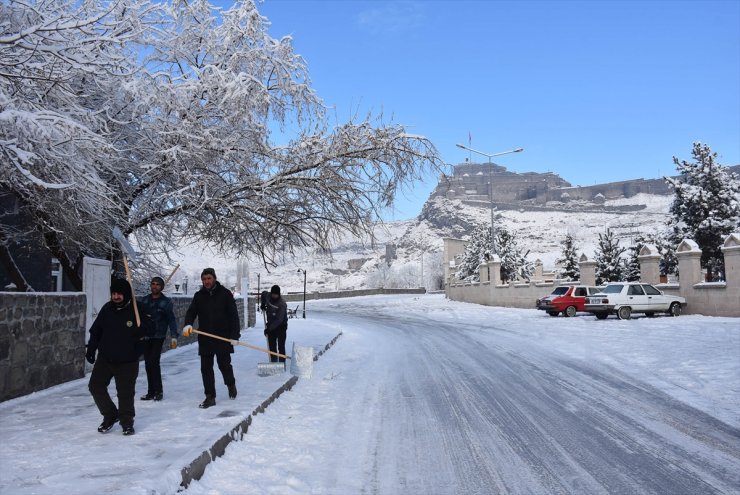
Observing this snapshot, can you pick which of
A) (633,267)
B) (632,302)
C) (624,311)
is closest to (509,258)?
(633,267)

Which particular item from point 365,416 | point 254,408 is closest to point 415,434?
point 365,416

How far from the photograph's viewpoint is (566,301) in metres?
27.7

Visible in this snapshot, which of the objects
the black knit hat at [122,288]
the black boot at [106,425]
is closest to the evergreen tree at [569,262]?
the black knit hat at [122,288]

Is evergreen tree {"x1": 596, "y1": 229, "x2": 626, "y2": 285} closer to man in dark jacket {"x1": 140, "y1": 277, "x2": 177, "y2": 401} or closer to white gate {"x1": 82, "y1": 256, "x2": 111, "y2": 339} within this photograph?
white gate {"x1": 82, "y1": 256, "x2": 111, "y2": 339}

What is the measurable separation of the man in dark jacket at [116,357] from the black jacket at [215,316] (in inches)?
49.7

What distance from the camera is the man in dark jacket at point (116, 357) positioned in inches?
228

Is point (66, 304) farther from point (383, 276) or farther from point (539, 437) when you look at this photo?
point (383, 276)

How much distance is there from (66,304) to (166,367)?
2892 millimetres

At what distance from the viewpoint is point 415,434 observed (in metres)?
6.46

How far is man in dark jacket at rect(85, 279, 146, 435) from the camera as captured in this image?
19.0 ft

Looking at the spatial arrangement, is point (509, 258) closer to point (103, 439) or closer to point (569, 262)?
point (569, 262)

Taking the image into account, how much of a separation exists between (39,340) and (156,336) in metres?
1.75

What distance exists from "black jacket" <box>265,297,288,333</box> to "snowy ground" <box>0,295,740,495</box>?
3.14 feet

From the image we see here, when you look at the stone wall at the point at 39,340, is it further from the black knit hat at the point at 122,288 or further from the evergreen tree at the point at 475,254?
the evergreen tree at the point at 475,254
